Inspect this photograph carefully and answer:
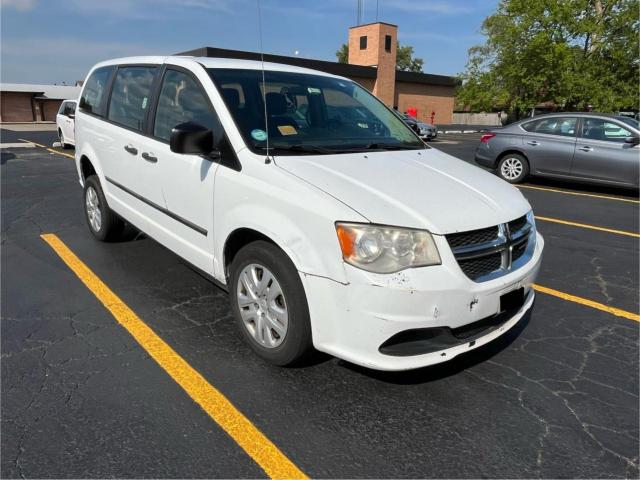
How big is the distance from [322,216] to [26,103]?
156 feet

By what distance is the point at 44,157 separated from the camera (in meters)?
14.1

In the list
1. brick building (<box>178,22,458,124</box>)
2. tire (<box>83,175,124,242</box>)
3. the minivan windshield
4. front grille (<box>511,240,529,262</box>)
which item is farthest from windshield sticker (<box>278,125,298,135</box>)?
brick building (<box>178,22,458,124</box>)

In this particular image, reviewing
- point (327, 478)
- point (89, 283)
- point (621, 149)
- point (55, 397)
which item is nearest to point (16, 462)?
point (55, 397)

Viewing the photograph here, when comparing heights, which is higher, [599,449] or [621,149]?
[621,149]

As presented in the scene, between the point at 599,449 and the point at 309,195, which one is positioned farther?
the point at 309,195

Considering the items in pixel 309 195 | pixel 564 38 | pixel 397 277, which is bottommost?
pixel 397 277

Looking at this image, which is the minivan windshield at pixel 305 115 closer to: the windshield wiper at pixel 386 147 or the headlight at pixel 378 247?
the windshield wiper at pixel 386 147

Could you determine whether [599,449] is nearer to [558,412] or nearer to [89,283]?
[558,412]

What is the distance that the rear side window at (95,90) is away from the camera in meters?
5.00

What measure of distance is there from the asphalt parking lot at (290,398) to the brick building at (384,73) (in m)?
30.0

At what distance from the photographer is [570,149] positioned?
970cm

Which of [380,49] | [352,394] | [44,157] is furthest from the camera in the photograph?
[380,49]

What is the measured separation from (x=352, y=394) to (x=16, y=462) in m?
1.68

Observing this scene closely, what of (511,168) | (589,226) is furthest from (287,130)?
(511,168)
